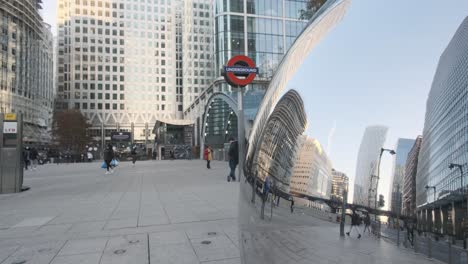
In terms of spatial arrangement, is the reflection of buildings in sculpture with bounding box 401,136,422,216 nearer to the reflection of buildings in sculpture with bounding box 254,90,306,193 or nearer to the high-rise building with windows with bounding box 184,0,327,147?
the reflection of buildings in sculpture with bounding box 254,90,306,193

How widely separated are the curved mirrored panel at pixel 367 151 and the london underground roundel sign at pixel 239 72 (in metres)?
4.88

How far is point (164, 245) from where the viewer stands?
153 inches

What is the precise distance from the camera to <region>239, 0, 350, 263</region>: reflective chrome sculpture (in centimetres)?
81

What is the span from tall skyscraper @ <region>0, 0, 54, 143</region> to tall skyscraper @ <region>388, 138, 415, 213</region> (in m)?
62.9

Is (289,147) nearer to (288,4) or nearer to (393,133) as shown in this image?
(393,133)

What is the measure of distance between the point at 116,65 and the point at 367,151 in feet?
348

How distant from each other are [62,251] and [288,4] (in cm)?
4510

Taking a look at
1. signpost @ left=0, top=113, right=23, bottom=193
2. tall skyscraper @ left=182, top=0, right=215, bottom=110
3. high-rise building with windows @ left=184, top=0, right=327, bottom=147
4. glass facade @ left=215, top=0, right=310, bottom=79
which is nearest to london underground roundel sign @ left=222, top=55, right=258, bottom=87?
signpost @ left=0, top=113, right=23, bottom=193

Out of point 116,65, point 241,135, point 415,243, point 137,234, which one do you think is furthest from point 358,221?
point 116,65

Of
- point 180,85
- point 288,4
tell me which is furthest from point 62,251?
point 180,85

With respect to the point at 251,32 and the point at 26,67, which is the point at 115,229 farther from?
the point at 26,67

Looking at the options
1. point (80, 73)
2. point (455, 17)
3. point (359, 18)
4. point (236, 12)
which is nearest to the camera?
point (455, 17)

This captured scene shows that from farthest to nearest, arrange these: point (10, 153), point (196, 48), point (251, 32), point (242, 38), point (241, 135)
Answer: point (196, 48) < point (251, 32) < point (242, 38) < point (10, 153) < point (241, 135)

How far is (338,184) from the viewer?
762 mm
